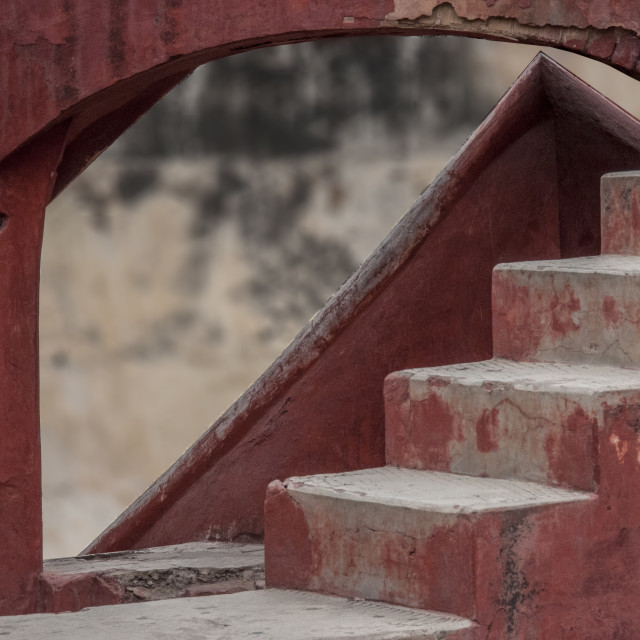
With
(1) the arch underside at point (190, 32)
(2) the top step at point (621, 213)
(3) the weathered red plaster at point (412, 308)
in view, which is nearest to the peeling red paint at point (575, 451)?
(2) the top step at point (621, 213)

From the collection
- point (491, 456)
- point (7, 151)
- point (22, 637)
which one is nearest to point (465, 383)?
point (491, 456)

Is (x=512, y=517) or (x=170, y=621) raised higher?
(x=512, y=517)

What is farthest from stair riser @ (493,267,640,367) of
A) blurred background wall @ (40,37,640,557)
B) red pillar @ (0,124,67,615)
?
blurred background wall @ (40,37,640,557)

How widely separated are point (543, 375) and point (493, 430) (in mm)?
184

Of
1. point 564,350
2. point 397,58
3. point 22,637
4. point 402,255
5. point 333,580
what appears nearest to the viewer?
point 22,637

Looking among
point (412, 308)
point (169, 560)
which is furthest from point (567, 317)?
point (169, 560)

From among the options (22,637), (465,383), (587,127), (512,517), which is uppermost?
(587,127)

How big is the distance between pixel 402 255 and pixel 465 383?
6.13 feet

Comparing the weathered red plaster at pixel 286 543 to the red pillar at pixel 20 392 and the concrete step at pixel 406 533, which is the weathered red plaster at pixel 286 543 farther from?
the red pillar at pixel 20 392

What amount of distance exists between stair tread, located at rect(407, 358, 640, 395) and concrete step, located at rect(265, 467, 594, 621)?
0.72ft

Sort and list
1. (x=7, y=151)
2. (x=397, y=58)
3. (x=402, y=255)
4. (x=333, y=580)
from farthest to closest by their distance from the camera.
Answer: (x=397, y=58), (x=402, y=255), (x=7, y=151), (x=333, y=580)

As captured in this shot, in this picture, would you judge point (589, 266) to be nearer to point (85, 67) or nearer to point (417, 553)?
point (417, 553)

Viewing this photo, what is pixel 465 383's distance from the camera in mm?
3283

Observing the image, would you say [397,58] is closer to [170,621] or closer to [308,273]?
[308,273]
